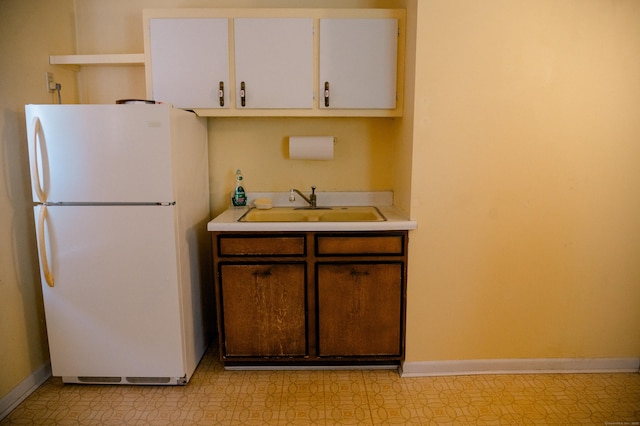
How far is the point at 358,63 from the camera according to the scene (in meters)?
2.18

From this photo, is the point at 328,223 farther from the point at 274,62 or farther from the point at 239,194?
the point at 274,62

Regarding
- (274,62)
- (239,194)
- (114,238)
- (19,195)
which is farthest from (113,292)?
(274,62)

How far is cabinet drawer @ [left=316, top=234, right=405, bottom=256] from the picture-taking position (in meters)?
2.05

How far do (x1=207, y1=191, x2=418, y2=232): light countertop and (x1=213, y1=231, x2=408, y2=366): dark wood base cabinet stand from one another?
4 centimetres

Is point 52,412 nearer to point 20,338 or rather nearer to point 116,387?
point 116,387

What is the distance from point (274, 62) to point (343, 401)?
1.85 metres

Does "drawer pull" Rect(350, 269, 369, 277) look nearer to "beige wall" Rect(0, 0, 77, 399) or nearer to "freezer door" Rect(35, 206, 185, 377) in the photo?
"freezer door" Rect(35, 206, 185, 377)

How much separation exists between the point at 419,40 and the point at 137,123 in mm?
1425

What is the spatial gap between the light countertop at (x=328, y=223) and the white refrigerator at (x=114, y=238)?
26 cm

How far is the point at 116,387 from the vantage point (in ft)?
6.86

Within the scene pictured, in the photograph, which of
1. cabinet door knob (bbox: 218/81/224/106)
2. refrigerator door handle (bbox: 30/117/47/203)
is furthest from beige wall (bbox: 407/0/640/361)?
refrigerator door handle (bbox: 30/117/47/203)

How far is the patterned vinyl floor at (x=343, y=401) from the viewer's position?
6.01 ft

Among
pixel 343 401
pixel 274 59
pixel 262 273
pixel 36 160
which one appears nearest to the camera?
pixel 36 160

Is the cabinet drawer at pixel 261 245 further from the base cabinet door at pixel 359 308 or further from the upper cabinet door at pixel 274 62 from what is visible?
the upper cabinet door at pixel 274 62
